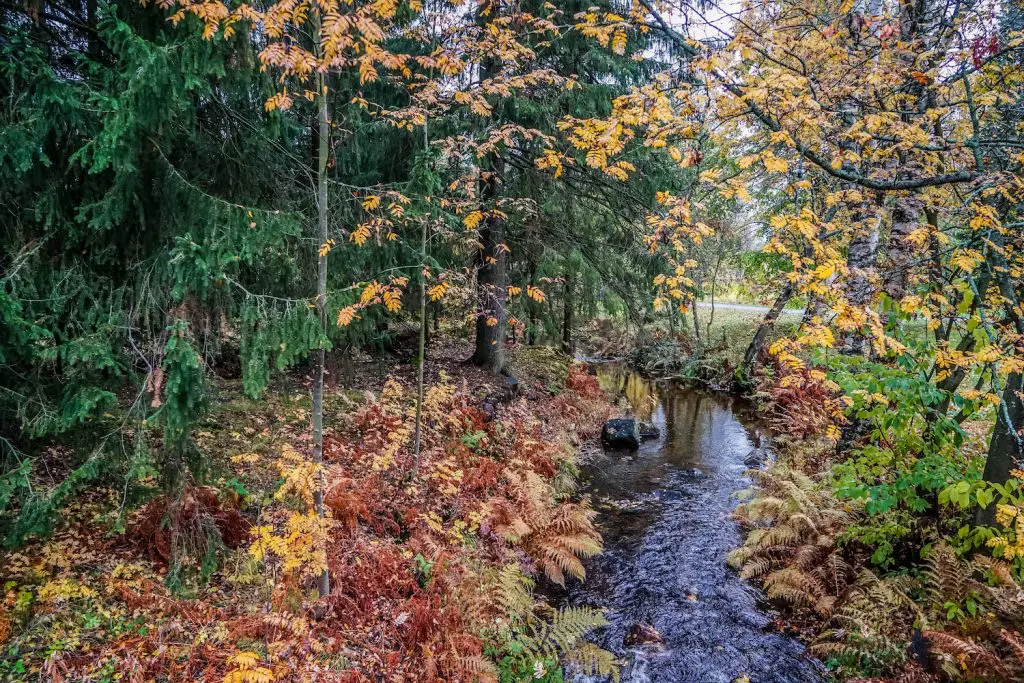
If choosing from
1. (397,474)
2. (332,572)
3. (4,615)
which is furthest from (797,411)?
(4,615)

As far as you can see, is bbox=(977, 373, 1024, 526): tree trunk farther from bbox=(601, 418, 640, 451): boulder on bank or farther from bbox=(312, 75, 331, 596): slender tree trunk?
bbox=(601, 418, 640, 451): boulder on bank

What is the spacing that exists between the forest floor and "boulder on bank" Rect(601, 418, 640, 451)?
3705 millimetres

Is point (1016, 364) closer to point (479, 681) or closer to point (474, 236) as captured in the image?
point (479, 681)

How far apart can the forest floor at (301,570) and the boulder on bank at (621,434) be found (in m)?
3.70

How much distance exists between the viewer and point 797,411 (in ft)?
38.4

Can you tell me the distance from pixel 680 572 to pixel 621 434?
487 cm

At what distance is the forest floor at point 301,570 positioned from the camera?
3.85 m

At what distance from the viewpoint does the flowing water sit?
5152mm

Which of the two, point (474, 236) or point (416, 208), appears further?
point (474, 236)

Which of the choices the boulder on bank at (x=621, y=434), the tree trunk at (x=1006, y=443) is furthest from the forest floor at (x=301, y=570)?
the tree trunk at (x=1006, y=443)

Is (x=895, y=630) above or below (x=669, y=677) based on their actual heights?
above

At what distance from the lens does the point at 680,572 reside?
6695mm

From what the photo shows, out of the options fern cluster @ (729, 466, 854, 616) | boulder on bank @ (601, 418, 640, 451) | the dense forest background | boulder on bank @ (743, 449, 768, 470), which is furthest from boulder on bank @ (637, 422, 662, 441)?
the dense forest background

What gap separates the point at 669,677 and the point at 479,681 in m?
2.05
